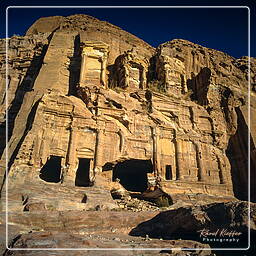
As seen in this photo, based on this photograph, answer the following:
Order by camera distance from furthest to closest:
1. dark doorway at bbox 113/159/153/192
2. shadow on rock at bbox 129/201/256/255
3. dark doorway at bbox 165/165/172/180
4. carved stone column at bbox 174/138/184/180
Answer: dark doorway at bbox 113/159/153/192 → dark doorway at bbox 165/165/172/180 → carved stone column at bbox 174/138/184/180 → shadow on rock at bbox 129/201/256/255

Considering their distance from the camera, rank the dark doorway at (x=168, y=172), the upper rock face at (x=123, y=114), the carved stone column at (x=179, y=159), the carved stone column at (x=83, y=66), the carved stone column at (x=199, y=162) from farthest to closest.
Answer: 1. the carved stone column at (x=83, y=66)
2. the dark doorway at (x=168, y=172)
3. the carved stone column at (x=199, y=162)
4. the carved stone column at (x=179, y=159)
5. the upper rock face at (x=123, y=114)

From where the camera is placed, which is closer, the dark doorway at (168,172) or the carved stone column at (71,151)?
the carved stone column at (71,151)

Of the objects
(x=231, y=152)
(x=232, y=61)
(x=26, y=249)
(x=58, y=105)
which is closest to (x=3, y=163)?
(x=58, y=105)

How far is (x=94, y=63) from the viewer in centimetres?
3350

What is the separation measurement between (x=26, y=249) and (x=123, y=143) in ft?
55.2

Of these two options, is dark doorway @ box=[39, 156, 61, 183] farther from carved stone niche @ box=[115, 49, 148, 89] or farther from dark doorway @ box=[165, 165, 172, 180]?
carved stone niche @ box=[115, 49, 148, 89]

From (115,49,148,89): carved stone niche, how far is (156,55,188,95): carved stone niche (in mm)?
2123

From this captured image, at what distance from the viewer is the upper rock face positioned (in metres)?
25.4

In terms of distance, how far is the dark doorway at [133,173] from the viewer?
28483 mm

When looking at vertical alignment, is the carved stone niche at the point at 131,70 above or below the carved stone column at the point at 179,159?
above

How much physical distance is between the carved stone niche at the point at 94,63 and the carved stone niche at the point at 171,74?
701cm

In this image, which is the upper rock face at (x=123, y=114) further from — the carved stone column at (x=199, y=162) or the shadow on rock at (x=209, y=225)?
the shadow on rock at (x=209, y=225)

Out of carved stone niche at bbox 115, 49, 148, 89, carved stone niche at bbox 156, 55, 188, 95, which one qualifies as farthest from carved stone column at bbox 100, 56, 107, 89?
carved stone niche at bbox 156, 55, 188, 95

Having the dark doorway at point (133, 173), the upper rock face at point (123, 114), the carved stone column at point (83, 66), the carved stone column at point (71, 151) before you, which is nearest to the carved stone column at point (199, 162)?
the upper rock face at point (123, 114)
